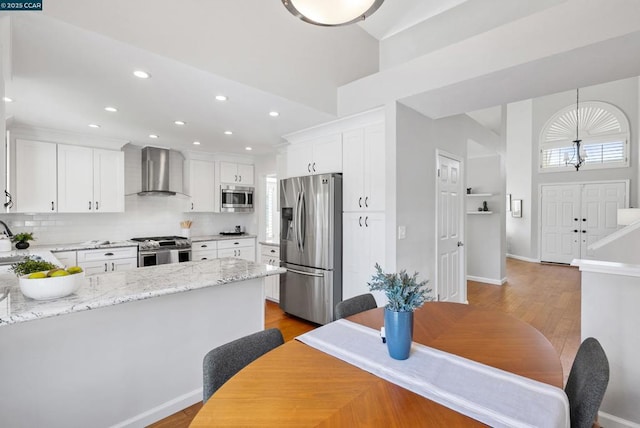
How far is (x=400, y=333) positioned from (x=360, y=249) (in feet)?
7.06

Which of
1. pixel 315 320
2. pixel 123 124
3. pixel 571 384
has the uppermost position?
pixel 123 124

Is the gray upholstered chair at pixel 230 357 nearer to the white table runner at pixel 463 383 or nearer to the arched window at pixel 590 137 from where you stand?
the white table runner at pixel 463 383

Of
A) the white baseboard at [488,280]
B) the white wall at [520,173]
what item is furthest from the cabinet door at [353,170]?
the white wall at [520,173]

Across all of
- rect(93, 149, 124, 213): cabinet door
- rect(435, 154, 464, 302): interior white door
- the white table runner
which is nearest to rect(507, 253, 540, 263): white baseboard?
rect(435, 154, 464, 302): interior white door

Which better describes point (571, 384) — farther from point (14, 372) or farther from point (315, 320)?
point (315, 320)

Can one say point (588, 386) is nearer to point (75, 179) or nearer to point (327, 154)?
point (327, 154)

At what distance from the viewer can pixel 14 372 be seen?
59.1 inches

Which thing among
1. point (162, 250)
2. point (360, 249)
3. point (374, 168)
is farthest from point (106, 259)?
point (374, 168)

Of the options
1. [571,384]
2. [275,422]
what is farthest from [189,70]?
[571,384]

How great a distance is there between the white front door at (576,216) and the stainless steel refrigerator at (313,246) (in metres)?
6.86

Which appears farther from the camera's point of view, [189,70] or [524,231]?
[524,231]

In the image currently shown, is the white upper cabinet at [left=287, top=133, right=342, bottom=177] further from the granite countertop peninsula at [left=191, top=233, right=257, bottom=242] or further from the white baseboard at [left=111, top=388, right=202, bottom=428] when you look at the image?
the white baseboard at [left=111, top=388, right=202, bottom=428]

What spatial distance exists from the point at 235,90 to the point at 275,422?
7.73ft

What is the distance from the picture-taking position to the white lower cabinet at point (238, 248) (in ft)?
16.3
